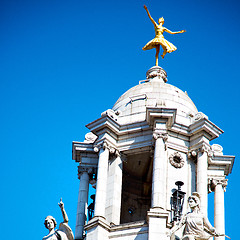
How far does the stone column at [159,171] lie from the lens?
184ft

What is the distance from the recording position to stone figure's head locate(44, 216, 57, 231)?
54281 mm

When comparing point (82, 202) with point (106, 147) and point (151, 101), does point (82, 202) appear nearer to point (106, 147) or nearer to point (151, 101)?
point (106, 147)

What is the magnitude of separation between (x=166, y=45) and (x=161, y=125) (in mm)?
8909

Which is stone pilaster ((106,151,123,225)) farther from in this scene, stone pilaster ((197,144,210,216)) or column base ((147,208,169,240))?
stone pilaster ((197,144,210,216))

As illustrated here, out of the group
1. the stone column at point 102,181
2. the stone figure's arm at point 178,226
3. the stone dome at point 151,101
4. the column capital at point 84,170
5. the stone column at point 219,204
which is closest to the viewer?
the stone figure's arm at point 178,226

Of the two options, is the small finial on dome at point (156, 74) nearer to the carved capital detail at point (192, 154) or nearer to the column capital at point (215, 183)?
the carved capital detail at point (192, 154)

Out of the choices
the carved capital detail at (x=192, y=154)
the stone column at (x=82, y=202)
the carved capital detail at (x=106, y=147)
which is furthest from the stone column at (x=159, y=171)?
the stone column at (x=82, y=202)

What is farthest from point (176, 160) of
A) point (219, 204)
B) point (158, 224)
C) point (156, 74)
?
point (156, 74)

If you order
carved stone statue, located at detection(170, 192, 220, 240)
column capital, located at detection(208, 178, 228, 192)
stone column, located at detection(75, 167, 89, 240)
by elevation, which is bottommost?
carved stone statue, located at detection(170, 192, 220, 240)

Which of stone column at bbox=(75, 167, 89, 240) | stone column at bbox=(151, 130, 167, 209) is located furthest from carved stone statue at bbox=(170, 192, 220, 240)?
stone column at bbox=(75, 167, 89, 240)

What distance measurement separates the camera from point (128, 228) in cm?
5538

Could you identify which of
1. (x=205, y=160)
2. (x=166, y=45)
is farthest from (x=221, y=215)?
(x=166, y=45)

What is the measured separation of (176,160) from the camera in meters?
59.2

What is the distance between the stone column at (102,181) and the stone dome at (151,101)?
2769 millimetres
